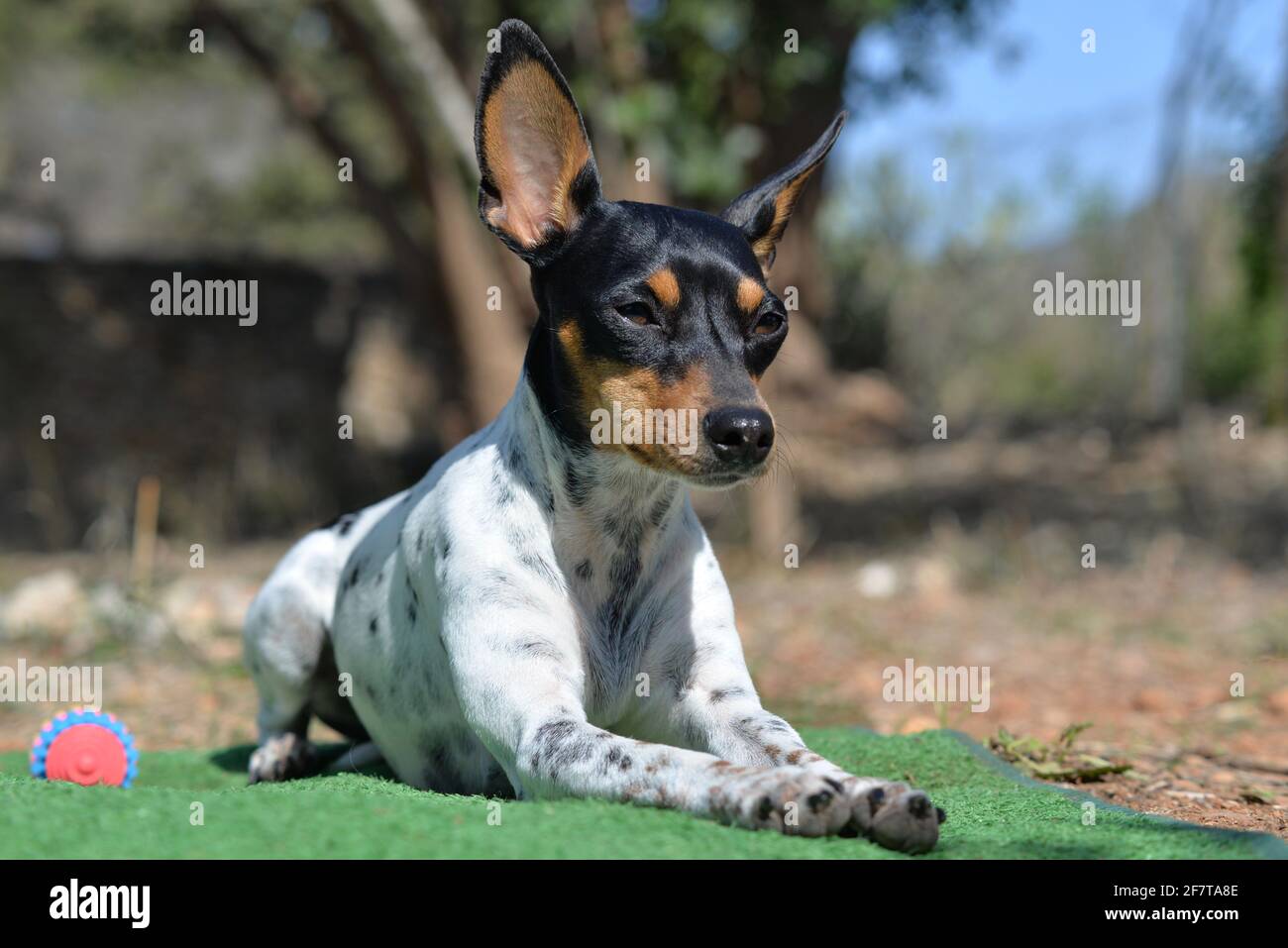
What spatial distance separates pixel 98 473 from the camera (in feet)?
50.8

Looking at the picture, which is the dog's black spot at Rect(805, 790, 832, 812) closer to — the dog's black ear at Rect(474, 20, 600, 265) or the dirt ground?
the dirt ground

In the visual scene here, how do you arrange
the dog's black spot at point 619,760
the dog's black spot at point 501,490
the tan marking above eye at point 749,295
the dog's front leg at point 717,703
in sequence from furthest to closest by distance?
1. the dog's black spot at point 501,490
2. the tan marking above eye at point 749,295
3. the dog's front leg at point 717,703
4. the dog's black spot at point 619,760

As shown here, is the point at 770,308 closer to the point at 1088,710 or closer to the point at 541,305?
the point at 541,305

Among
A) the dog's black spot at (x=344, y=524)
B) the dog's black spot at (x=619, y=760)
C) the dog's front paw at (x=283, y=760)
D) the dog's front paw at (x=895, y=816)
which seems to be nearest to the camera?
the dog's front paw at (x=895, y=816)

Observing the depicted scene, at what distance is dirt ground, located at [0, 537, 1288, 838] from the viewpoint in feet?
18.4

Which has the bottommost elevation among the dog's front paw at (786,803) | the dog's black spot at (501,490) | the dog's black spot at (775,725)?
the dog's front paw at (786,803)

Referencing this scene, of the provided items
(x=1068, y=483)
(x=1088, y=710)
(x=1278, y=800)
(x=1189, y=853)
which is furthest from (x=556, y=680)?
(x=1068, y=483)

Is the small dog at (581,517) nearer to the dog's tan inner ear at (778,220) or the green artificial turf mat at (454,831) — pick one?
the dog's tan inner ear at (778,220)

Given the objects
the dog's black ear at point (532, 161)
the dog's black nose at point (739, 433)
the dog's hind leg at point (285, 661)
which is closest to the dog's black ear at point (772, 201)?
the dog's black ear at point (532, 161)

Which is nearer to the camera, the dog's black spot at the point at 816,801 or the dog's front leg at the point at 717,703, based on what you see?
the dog's black spot at the point at 816,801

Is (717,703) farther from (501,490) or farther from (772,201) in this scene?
(772,201)

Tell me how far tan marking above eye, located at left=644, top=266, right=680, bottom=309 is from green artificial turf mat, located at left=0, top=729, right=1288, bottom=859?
138cm

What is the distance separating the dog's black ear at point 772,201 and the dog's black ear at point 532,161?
0.57m

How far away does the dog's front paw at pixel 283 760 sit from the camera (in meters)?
4.99
